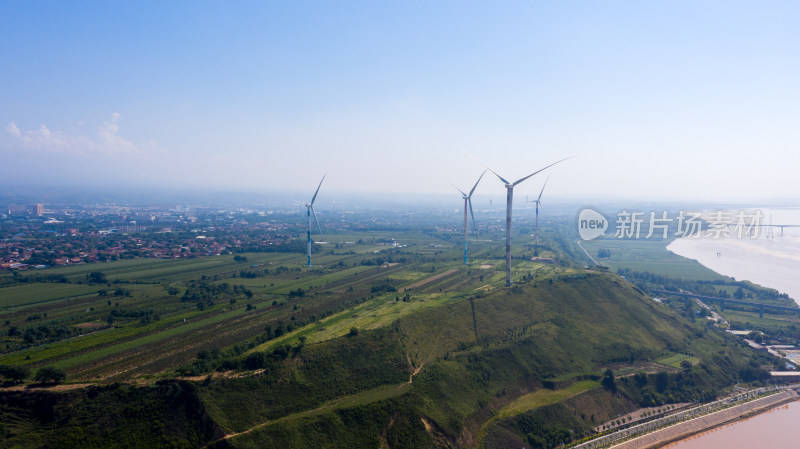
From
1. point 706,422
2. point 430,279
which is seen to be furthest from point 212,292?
point 706,422

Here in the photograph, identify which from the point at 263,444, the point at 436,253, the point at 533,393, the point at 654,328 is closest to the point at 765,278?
the point at 654,328

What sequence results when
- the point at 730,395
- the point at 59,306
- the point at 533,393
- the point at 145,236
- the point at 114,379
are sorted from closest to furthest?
the point at 114,379 → the point at 533,393 → the point at 730,395 → the point at 59,306 → the point at 145,236

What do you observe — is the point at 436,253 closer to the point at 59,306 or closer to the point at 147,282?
the point at 147,282

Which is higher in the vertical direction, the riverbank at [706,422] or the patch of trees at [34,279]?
the patch of trees at [34,279]

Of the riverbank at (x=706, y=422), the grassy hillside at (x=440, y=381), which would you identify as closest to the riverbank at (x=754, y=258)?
the riverbank at (x=706, y=422)

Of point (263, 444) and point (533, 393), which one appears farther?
point (533, 393)

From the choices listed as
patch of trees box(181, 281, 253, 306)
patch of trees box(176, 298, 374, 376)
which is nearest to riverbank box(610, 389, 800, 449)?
patch of trees box(176, 298, 374, 376)

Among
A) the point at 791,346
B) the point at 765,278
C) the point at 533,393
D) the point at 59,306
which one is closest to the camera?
the point at 533,393

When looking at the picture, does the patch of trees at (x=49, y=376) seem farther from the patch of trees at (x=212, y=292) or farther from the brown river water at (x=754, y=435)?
the brown river water at (x=754, y=435)
